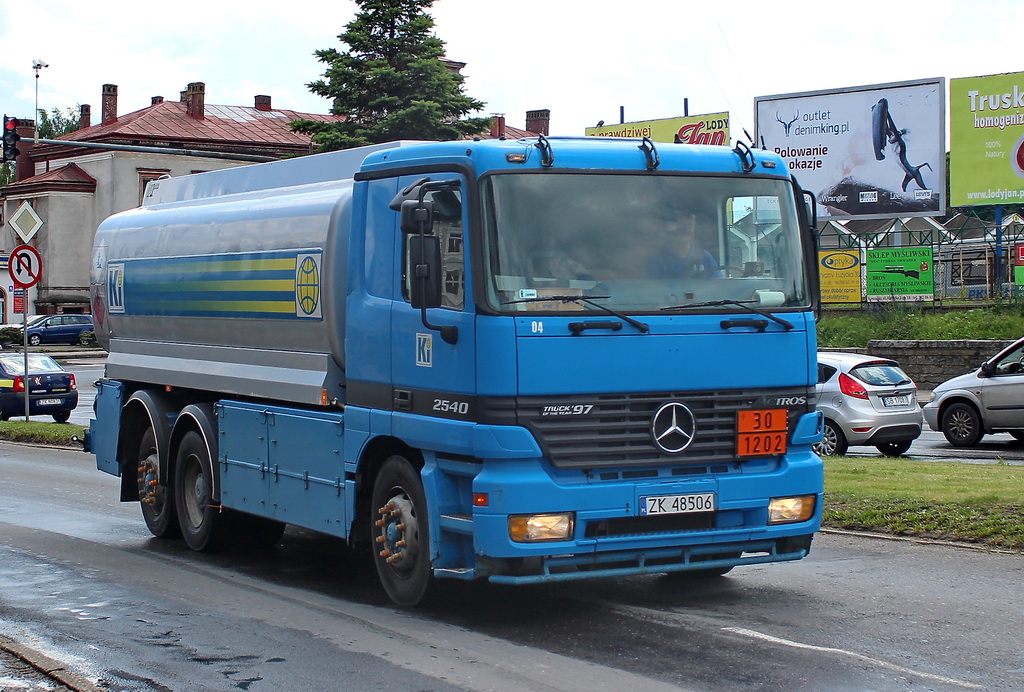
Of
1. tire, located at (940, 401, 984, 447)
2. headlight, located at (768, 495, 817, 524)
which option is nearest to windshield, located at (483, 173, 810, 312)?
headlight, located at (768, 495, 817, 524)

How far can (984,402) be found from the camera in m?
20.2

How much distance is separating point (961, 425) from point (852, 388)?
2.92m

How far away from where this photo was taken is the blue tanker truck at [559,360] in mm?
7695

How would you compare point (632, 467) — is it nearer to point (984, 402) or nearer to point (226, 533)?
point (226, 533)

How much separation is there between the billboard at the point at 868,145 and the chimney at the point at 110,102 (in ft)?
164

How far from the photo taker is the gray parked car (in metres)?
19.9

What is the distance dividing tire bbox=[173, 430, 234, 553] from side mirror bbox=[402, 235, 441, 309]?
4070 millimetres

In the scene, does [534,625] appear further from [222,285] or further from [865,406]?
[865,406]

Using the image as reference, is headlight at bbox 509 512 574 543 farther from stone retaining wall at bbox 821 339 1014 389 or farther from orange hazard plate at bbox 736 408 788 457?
stone retaining wall at bbox 821 339 1014 389

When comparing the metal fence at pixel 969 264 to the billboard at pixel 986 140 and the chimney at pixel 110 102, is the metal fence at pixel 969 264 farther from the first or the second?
the chimney at pixel 110 102

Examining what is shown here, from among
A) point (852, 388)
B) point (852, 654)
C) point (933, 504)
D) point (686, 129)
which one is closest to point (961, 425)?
point (852, 388)

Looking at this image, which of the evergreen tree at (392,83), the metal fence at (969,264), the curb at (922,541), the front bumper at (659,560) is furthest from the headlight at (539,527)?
the evergreen tree at (392,83)

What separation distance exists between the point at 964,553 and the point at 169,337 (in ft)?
22.2

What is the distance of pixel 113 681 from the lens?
7.01 m
